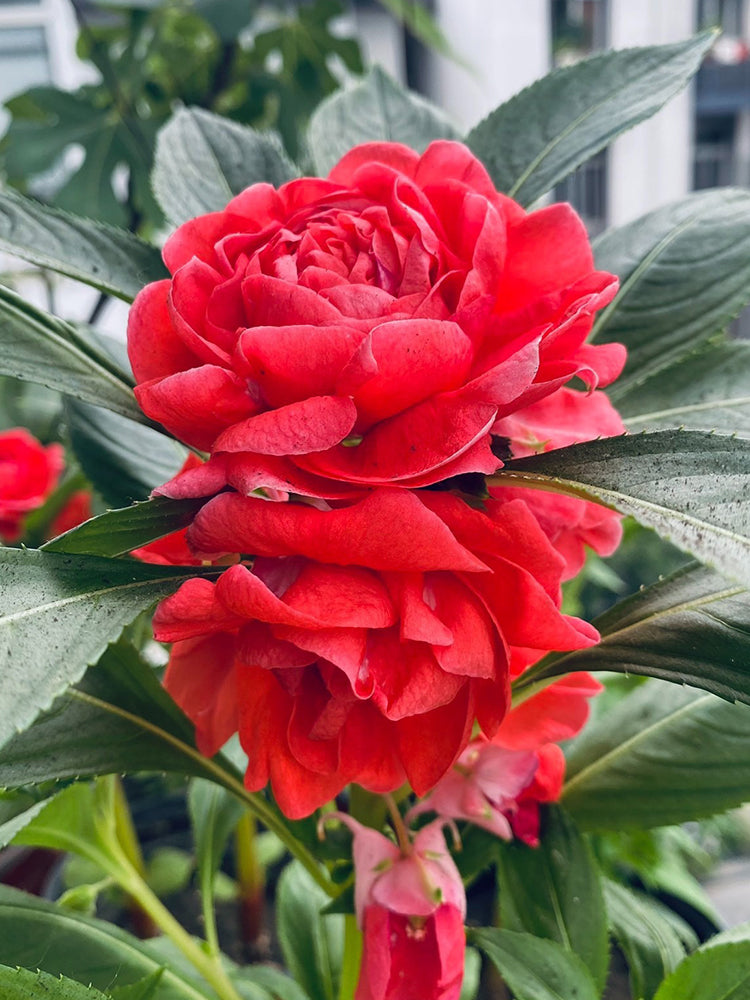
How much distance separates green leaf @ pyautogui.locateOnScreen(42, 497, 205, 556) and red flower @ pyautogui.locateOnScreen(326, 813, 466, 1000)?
16cm

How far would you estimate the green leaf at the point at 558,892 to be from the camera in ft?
1.30

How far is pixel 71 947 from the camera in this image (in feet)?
1.36

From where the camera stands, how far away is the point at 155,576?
0.93 ft

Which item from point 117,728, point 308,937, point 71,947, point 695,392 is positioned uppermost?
point 695,392

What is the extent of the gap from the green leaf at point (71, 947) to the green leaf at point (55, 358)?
0.80ft

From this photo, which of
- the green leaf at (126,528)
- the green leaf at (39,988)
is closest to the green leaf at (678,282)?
the green leaf at (126,528)

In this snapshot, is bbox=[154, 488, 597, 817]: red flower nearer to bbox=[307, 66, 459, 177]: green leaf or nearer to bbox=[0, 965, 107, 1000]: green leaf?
bbox=[0, 965, 107, 1000]: green leaf

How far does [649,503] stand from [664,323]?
0.63ft

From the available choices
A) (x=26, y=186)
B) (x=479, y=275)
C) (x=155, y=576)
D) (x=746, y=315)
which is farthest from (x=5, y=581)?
(x=746, y=315)

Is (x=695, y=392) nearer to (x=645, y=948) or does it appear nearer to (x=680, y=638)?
(x=680, y=638)

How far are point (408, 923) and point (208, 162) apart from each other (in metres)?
0.35

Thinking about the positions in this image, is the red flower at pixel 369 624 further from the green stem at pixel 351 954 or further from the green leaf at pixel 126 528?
the green stem at pixel 351 954

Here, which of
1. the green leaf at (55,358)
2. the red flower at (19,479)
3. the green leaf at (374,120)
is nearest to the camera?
the green leaf at (55,358)

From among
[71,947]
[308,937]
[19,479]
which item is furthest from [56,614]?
[19,479]
